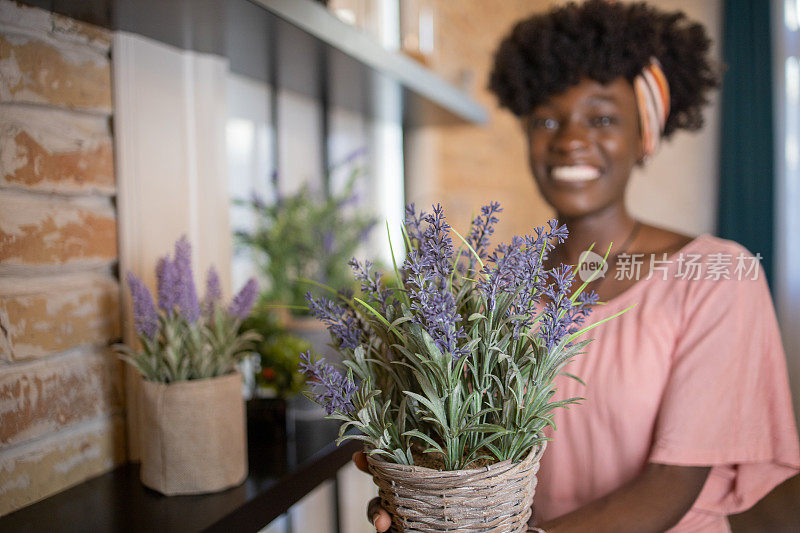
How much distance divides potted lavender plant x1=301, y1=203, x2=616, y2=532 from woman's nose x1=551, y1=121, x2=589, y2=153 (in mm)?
367

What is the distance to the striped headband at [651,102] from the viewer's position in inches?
33.4

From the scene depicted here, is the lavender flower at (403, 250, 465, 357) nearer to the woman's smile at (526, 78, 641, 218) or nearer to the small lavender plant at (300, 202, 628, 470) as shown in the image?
the small lavender plant at (300, 202, 628, 470)

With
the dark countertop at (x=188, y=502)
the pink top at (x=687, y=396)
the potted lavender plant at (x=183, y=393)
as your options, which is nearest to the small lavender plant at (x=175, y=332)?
the potted lavender plant at (x=183, y=393)

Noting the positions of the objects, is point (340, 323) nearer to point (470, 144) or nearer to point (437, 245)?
point (437, 245)

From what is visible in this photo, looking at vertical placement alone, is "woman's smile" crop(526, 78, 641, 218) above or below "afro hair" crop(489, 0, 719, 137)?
below

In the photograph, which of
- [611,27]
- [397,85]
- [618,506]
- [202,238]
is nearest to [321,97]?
[397,85]

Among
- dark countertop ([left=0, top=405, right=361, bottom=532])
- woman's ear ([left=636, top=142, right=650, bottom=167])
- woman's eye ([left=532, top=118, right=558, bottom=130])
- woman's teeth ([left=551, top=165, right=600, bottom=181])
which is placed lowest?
dark countertop ([left=0, top=405, right=361, bottom=532])

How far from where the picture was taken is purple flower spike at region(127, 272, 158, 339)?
78 cm

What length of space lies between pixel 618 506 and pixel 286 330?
67 cm

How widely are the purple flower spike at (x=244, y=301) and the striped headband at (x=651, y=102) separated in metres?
0.56

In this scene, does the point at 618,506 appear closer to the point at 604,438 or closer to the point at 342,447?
the point at 604,438

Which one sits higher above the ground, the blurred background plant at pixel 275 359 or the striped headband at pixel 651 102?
the striped headband at pixel 651 102

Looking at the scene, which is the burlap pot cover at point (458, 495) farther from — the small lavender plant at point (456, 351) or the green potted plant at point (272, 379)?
the green potted plant at point (272, 379)

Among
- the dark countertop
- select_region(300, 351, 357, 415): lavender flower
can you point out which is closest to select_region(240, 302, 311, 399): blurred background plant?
the dark countertop
